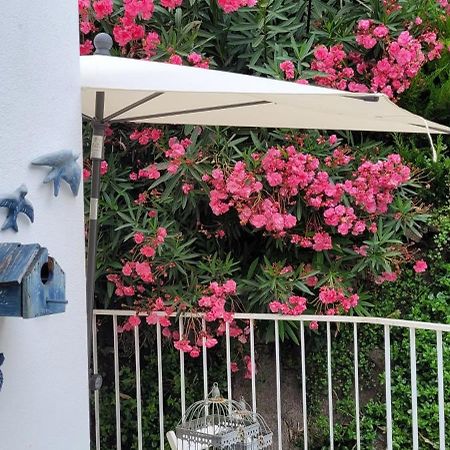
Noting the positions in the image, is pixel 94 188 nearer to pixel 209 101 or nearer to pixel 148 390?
pixel 209 101

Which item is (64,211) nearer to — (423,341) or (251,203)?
(251,203)

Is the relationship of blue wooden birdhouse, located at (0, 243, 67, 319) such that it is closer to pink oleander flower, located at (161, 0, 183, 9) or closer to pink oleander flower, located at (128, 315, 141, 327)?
pink oleander flower, located at (128, 315, 141, 327)

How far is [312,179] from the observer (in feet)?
13.2

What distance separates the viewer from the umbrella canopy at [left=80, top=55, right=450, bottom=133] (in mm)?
2178

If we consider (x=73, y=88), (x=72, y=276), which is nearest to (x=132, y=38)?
(x=73, y=88)

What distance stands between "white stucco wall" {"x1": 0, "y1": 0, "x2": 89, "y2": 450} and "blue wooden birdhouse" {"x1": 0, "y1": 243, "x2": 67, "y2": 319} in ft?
0.55

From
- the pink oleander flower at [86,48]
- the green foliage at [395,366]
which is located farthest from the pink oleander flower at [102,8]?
the green foliage at [395,366]

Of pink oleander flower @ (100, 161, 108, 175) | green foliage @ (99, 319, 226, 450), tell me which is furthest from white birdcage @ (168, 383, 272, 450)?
pink oleander flower @ (100, 161, 108, 175)

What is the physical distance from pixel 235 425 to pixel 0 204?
169 cm

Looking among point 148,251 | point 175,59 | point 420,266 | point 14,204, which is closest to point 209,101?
point 14,204

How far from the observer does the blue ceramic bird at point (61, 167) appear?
2.01 m

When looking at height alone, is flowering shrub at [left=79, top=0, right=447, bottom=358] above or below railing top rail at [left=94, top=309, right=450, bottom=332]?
above

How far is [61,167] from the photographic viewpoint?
81.7 inches

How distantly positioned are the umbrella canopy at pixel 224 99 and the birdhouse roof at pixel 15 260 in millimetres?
703
